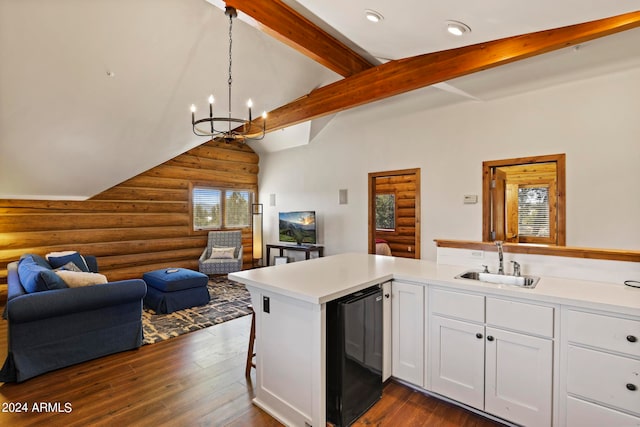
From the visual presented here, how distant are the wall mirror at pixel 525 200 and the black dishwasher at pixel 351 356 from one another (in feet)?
9.63

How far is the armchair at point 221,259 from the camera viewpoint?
6270 mm

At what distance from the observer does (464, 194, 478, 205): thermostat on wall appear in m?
4.39

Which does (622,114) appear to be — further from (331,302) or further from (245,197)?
(245,197)

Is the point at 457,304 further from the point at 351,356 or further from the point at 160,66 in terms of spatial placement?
the point at 160,66

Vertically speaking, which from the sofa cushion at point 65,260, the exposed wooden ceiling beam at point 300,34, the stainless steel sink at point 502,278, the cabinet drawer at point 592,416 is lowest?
the cabinet drawer at point 592,416

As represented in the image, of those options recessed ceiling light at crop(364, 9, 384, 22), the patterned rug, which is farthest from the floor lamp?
recessed ceiling light at crop(364, 9, 384, 22)

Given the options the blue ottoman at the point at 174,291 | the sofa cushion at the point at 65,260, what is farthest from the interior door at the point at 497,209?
the sofa cushion at the point at 65,260

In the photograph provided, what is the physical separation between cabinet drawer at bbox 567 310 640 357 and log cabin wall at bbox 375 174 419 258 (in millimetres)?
5736

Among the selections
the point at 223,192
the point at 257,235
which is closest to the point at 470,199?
the point at 257,235

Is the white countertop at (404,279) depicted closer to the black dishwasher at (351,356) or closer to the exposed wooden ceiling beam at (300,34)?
the black dishwasher at (351,356)

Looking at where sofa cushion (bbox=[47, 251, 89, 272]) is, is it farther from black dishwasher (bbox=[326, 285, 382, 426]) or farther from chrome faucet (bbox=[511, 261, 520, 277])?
chrome faucet (bbox=[511, 261, 520, 277])

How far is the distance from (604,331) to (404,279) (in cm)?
114

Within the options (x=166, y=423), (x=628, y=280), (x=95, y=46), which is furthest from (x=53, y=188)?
(x=628, y=280)

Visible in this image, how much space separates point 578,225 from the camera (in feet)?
12.1
